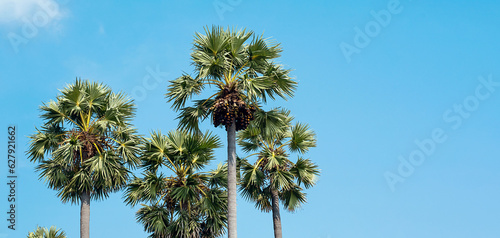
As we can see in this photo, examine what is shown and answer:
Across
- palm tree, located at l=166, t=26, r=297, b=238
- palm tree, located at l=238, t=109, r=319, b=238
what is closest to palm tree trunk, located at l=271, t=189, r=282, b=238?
palm tree, located at l=238, t=109, r=319, b=238

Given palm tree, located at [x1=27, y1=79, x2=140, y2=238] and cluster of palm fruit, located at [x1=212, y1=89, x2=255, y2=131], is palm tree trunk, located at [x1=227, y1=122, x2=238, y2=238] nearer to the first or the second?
cluster of palm fruit, located at [x1=212, y1=89, x2=255, y2=131]

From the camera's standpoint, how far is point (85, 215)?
70.8 feet

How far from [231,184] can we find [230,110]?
7.37ft

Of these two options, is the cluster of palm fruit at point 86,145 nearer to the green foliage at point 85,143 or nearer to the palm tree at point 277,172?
the green foliage at point 85,143

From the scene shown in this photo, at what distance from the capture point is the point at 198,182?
74.4 feet

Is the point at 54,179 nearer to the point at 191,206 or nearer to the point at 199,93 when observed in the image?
the point at 191,206

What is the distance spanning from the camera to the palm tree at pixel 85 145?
2178 cm

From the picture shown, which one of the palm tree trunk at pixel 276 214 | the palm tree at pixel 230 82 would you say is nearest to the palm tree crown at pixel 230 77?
the palm tree at pixel 230 82

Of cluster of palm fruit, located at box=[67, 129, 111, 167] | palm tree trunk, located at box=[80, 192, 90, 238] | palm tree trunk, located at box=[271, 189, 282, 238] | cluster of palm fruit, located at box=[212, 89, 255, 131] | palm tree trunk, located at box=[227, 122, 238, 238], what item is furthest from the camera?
palm tree trunk, located at box=[271, 189, 282, 238]

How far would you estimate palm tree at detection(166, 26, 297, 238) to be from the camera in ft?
61.3

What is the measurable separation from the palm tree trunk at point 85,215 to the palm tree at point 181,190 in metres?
1.45

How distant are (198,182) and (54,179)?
203 inches

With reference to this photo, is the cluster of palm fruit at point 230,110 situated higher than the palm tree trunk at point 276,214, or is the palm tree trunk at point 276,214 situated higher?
the cluster of palm fruit at point 230,110

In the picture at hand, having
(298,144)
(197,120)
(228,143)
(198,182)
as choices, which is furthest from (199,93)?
(298,144)
